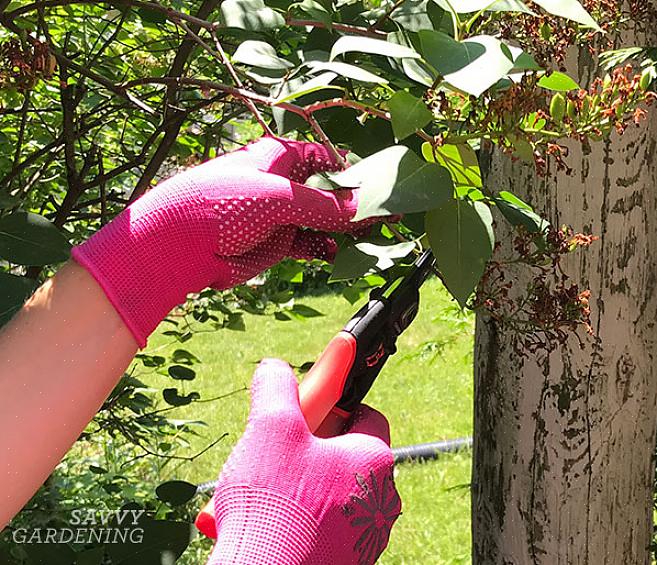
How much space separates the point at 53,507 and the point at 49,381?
2.26 metres

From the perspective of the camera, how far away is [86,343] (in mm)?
1087

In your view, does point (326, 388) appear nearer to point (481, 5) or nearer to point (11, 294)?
point (11, 294)

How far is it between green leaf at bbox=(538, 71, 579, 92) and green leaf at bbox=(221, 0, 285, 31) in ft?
1.25

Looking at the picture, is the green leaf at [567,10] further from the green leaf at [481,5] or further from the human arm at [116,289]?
the human arm at [116,289]

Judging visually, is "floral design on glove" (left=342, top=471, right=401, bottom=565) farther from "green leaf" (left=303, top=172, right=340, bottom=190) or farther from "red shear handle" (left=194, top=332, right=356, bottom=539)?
"green leaf" (left=303, top=172, right=340, bottom=190)

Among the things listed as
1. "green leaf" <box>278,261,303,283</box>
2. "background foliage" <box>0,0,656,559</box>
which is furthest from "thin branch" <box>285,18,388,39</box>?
"green leaf" <box>278,261,303,283</box>

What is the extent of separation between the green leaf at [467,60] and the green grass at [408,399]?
2199 mm

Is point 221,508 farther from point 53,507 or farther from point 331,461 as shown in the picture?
point 53,507

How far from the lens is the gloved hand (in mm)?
1154

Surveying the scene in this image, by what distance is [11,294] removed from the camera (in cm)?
103

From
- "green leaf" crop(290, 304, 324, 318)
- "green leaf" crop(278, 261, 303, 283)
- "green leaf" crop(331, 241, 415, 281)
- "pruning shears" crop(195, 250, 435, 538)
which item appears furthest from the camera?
"green leaf" crop(290, 304, 324, 318)

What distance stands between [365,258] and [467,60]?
11.7 inches

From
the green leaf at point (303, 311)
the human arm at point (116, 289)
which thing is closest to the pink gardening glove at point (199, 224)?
the human arm at point (116, 289)

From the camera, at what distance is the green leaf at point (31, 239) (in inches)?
41.4
